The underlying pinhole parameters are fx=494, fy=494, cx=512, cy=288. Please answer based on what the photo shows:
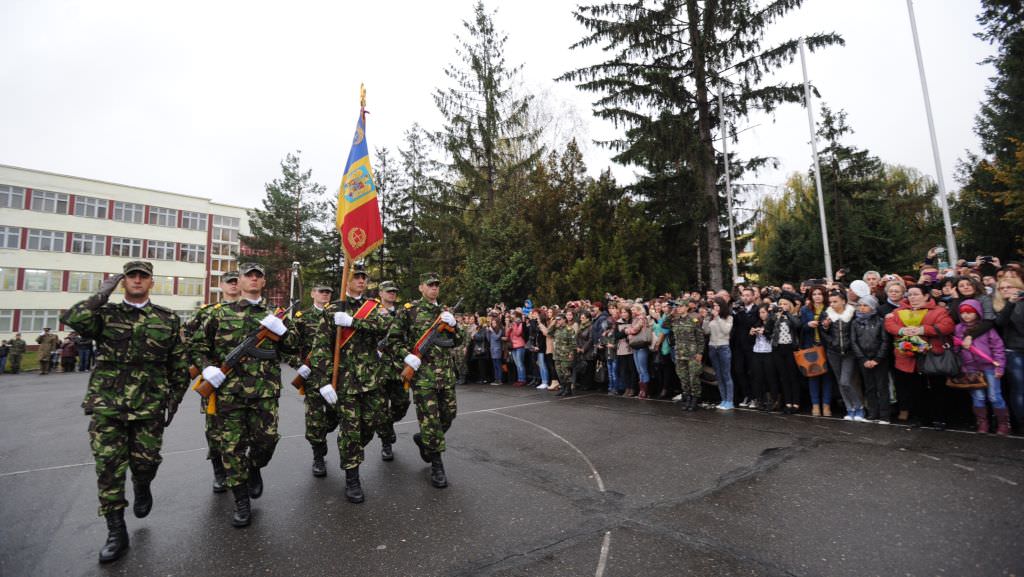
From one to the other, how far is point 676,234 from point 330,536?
1721 cm

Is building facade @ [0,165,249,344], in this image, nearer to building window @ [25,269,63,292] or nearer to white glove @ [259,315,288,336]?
building window @ [25,269,63,292]

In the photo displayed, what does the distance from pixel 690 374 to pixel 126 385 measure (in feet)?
26.2

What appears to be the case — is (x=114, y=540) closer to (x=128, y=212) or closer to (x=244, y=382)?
(x=244, y=382)

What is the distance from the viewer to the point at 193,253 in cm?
5556

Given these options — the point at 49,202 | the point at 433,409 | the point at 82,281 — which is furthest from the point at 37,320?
the point at 433,409

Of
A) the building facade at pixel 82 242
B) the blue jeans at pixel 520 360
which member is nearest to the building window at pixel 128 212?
the building facade at pixel 82 242

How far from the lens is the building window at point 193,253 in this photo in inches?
2163

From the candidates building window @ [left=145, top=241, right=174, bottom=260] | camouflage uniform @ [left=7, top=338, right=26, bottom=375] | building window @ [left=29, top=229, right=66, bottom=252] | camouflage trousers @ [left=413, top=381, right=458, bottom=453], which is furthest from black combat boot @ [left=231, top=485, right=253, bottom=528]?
building window @ [left=145, top=241, right=174, bottom=260]

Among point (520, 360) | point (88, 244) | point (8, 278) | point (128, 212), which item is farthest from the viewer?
point (128, 212)

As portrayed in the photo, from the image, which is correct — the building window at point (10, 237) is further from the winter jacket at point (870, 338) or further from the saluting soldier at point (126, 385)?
the winter jacket at point (870, 338)

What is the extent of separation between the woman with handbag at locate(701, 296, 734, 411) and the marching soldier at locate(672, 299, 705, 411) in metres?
0.30

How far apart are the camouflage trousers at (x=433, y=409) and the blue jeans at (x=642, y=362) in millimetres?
5972

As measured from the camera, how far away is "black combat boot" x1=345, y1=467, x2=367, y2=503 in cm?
454

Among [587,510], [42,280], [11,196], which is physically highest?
[11,196]
